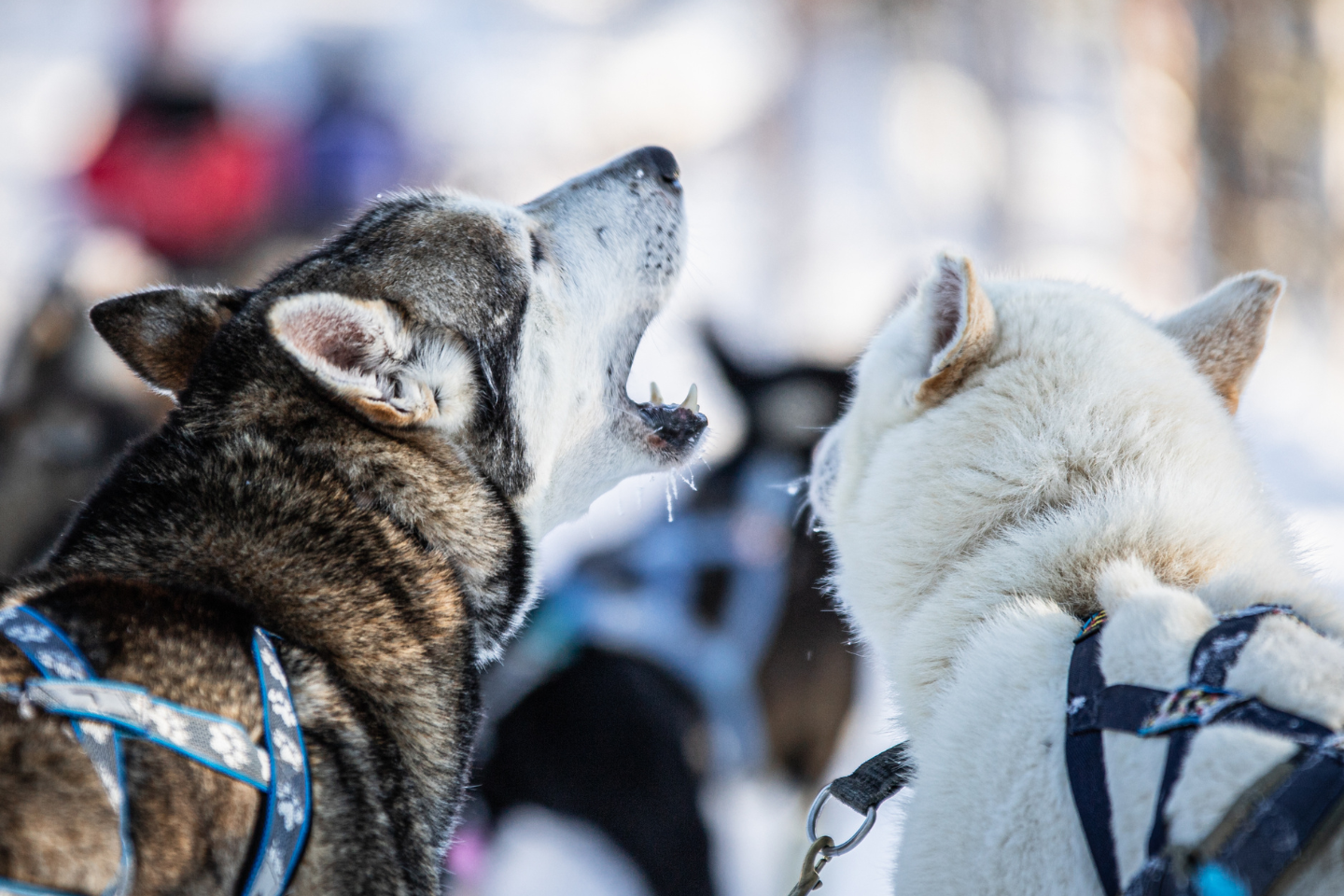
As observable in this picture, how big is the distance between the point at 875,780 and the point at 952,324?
903mm

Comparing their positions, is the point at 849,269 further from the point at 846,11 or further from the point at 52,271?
the point at 52,271

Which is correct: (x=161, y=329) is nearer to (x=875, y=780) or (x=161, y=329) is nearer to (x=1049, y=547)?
(x=875, y=780)

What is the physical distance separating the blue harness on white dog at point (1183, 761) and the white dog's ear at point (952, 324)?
1.85 ft

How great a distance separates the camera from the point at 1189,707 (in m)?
1.22

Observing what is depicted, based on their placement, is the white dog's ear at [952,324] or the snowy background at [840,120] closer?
the white dog's ear at [952,324]

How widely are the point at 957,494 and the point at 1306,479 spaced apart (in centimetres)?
1034

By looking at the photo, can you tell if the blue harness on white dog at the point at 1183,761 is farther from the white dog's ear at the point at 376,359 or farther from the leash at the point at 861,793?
the white dog's ear at the point at 376,359

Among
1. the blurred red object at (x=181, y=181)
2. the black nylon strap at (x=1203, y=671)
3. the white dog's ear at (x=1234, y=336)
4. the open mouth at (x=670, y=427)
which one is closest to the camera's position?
the black nylon strap at (x=1203, y=671)

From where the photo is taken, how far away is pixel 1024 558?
1.64 metres

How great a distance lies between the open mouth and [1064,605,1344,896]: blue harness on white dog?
1057 mm

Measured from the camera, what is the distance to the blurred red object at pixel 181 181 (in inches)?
342

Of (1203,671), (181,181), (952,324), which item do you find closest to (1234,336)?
(952,324)

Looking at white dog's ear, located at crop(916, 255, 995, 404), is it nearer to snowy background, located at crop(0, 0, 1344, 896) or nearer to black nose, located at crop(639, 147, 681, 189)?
black nose, located at crop(639, 147, 681, 189)

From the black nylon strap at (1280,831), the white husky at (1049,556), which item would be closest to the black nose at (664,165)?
the white husky at (1049,556)
